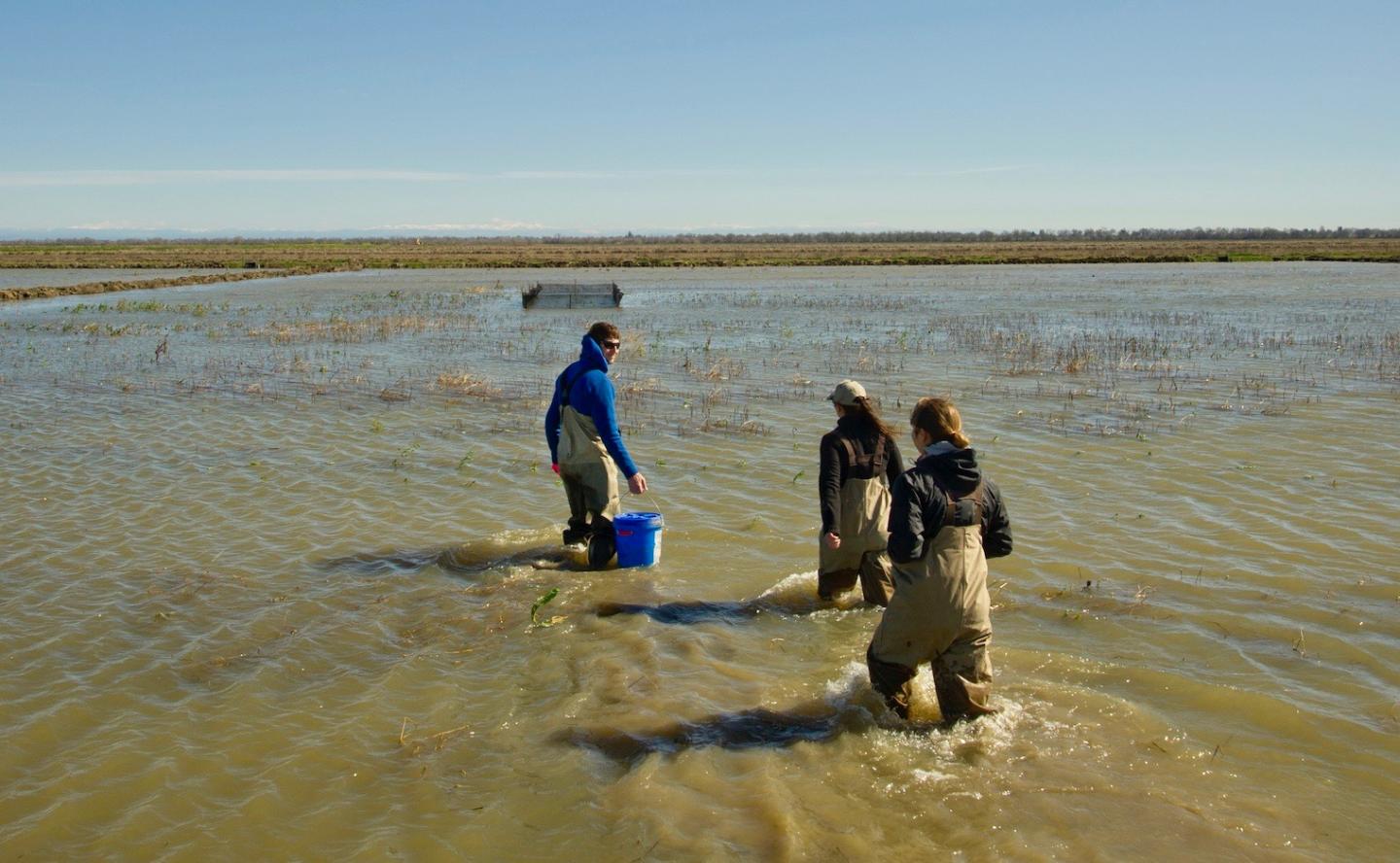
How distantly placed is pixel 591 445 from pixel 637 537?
86 cm

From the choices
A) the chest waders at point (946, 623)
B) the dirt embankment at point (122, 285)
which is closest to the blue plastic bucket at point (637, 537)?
the chest waders at point (946, 623)

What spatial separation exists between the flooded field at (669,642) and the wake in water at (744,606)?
0.04 metres

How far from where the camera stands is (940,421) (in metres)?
5.06

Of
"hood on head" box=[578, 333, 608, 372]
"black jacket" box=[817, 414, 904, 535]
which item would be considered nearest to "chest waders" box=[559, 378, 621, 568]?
"hood on head" box=[578, 333, 608, 372]

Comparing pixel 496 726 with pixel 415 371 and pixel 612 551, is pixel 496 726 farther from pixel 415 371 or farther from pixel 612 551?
pixel 415 371

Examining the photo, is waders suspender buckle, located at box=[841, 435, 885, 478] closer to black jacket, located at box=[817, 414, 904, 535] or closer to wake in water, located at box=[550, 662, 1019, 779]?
black jacket, located at box=[817, 414, 904, 535]

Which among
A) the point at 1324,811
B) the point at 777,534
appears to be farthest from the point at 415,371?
the point at 1324,811

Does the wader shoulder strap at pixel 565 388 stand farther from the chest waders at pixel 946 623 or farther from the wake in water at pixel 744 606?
the chest waders at pixel 946 623

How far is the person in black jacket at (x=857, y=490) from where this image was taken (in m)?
6.86

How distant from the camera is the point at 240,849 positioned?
15.2ft

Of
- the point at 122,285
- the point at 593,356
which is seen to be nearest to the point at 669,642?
the point at 593,356

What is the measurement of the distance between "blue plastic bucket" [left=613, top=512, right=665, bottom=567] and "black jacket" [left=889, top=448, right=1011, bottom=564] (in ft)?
11.4

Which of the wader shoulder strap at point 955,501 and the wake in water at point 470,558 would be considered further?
the wake in water at point 470,558

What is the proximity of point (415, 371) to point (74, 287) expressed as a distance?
35188 mm
